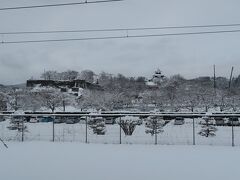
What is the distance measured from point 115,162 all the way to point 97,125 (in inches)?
285

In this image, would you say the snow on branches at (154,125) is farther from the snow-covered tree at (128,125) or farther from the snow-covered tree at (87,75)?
the snow-covered tree at (87,75)

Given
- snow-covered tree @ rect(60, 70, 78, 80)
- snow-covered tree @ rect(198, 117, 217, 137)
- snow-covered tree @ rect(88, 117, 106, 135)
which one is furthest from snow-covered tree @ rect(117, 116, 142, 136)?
snow-covered tree @ rect(60, 70, 78, 80)

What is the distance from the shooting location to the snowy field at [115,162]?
356 inches

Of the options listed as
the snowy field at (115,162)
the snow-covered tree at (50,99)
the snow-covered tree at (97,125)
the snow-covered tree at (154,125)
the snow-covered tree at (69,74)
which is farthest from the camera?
the snow-covered tree at (69,74)

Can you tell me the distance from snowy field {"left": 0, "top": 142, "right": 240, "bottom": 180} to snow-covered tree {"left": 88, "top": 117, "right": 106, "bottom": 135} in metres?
2.78

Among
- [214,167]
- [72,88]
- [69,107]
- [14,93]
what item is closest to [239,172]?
[214,167]

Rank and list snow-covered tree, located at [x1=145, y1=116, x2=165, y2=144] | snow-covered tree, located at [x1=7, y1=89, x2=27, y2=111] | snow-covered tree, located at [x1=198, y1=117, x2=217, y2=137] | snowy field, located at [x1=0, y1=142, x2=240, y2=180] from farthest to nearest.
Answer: snow-covered tree, located at [x1=7, y1=89, x2=27, y2=111], snow-covered tree, located at [x1=198, y1=117, x2=217, y2=137], snow-covered tree, located at [x1=145, y1=116, x2=165, y2=144], snowy field, located at [x1=0, y1=142, x2=240, y2=180]

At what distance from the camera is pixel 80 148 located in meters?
14.2

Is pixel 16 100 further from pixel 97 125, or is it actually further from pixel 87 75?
pixel 87 75

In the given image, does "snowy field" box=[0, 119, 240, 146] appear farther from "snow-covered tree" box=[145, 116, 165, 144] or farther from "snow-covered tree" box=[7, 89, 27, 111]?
"snow-covered tree" box=[7, 89, 27, 111]

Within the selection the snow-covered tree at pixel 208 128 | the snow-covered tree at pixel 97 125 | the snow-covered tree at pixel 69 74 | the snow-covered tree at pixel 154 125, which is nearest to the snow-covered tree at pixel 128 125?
the snow-covered tree at pixel 97 125

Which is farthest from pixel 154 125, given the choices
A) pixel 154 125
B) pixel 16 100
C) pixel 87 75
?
pixel 87 75

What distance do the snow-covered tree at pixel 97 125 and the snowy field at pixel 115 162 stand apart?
2.78m

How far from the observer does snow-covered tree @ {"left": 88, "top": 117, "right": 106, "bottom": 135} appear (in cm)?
1805
